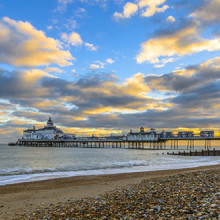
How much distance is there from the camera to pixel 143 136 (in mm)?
109125

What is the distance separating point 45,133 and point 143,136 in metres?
86.3

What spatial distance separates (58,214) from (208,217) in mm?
4356

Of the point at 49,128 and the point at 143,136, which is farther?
the point at 49,128

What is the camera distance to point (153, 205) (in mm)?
6484

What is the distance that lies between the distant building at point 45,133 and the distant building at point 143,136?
6718cm

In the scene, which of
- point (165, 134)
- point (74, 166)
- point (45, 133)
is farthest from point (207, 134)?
point (45, 133)

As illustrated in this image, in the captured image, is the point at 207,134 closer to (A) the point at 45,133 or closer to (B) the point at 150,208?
(B) the point at 150,208

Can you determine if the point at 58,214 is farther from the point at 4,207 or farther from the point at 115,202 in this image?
the point at 4,207

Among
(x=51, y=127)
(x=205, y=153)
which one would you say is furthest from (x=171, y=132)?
(x=51, y=127)

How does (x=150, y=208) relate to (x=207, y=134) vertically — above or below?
below

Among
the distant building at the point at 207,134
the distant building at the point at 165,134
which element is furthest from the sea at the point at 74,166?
the distant building at the point at 165,134

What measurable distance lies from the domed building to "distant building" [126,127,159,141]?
6771cm

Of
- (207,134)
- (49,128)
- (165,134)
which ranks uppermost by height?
(49,128)

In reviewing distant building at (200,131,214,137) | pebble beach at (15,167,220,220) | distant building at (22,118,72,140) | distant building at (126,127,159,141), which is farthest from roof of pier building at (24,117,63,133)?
pebble beach at (15,167,220,220)
